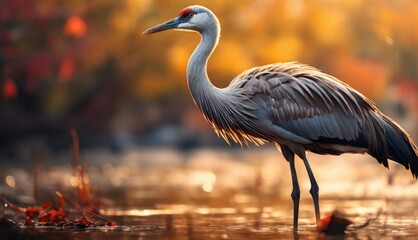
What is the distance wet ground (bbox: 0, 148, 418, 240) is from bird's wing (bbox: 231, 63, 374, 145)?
100 cm

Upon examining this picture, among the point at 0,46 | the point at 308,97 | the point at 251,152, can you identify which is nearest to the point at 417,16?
the point at 251,152

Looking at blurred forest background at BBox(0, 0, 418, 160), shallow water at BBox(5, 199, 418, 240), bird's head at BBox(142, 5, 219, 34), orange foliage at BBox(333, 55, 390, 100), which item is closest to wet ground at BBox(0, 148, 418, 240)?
shallow water at BBox(5, 199, 418, 240)

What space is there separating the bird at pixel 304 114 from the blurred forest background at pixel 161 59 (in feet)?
55.7

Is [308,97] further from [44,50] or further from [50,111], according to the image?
[50,111]

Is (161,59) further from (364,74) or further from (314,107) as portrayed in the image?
(314,107)

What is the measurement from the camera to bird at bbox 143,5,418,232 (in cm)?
1183

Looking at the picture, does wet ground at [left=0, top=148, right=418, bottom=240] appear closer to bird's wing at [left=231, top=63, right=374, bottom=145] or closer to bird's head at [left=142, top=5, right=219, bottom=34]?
bird's wing at [left=231, top=63, right=374, bottom=145]

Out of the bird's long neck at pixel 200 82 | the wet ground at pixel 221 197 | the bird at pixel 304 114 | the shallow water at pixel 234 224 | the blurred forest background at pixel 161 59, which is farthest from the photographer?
the blurred forest background at pixel 161 59

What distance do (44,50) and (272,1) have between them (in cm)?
1102

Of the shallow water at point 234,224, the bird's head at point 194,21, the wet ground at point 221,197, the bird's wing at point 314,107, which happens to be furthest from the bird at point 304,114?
the wet ground at point 221,197

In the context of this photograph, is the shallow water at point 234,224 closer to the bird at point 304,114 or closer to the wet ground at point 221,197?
the wet ground at point 221,197

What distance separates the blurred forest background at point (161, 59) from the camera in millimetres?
31781

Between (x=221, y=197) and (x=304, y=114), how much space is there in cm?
504

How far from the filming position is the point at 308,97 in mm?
11875
